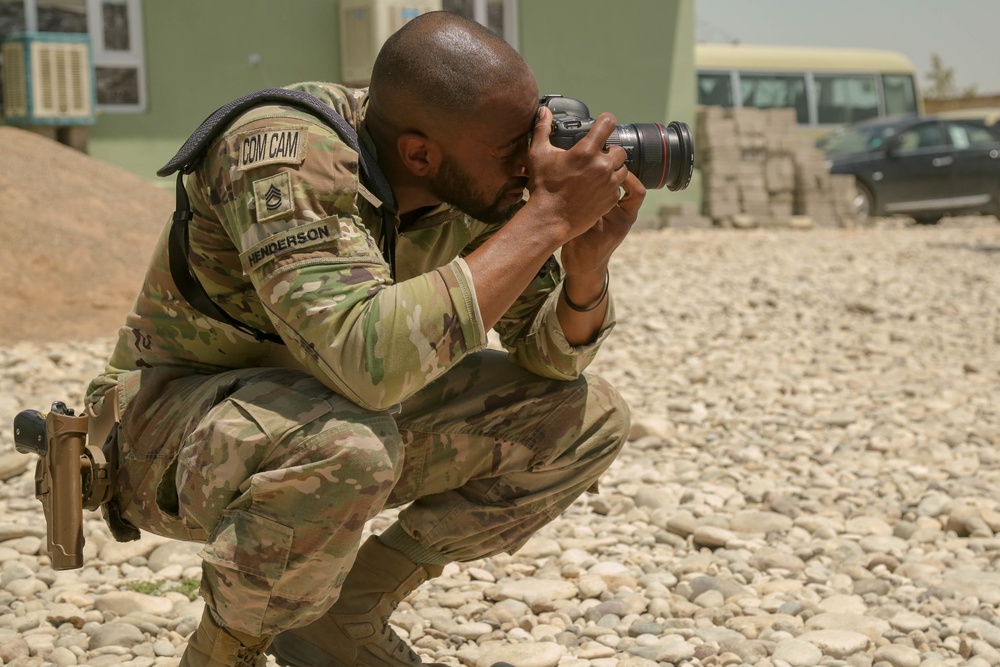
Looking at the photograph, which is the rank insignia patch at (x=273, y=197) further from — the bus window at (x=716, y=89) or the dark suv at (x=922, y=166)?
the bus window at (x=716, y=89)

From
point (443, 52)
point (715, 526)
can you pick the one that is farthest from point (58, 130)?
point (443, 52)

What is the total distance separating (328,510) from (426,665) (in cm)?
66

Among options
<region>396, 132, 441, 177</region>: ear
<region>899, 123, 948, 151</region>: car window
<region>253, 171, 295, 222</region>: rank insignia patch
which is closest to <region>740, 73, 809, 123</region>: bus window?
<region>899, 123, 948, 151</region>: car window

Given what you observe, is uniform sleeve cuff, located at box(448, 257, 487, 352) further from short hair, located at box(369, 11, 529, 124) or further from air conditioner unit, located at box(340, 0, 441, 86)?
air conditioner unit, located at box(340, 0, 441, 86)

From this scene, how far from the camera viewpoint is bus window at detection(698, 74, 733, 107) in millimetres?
17297

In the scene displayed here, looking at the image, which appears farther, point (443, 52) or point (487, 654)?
point (487, 654)

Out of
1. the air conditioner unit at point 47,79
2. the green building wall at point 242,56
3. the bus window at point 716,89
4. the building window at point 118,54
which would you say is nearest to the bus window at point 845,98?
the bus window at point 716,89

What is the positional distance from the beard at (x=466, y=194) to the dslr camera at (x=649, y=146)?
160mm

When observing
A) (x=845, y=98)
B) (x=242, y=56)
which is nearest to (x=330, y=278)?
(x=242, y=56)

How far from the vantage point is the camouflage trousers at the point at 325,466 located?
6.27ft

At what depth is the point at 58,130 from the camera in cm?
1014

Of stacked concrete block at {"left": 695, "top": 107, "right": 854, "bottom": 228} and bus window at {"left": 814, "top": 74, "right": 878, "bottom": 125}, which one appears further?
bus window at {"left": 814, "top": 74, "right": 878, "bottom": 125}

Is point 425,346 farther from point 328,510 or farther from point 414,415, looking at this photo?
point 414,415

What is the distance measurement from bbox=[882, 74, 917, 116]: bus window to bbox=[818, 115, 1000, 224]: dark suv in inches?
144
